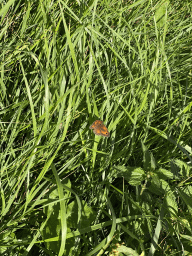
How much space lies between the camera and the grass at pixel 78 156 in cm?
121

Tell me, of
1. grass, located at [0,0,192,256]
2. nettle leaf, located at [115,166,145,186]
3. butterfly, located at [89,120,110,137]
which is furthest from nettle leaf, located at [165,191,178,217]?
butterfly, located at [89,120,110,137]

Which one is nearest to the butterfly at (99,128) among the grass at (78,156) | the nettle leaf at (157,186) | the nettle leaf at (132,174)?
the grass at (78,156)

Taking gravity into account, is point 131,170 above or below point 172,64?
below

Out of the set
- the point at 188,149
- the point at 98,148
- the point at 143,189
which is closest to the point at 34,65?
the point at 98,148

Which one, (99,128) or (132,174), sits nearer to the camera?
(99,128)

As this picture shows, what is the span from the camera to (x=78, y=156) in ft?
4.62

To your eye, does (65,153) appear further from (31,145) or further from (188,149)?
(188,149)

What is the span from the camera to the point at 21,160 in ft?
4.10

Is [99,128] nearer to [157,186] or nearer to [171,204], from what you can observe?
[157,186]

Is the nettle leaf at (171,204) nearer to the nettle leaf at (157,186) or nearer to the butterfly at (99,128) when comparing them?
the nettle leaf at (157,186)

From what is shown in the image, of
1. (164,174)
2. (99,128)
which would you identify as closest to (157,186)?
(164,174)

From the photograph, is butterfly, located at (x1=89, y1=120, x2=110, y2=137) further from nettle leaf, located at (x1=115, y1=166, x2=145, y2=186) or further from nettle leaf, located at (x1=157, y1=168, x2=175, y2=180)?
nettle leaf, located at (x1=157, y1=168, x2=175, y2=180)

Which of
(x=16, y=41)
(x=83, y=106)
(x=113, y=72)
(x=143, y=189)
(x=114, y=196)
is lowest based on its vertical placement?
(x=114, y=196)

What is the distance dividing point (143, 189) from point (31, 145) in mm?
641
